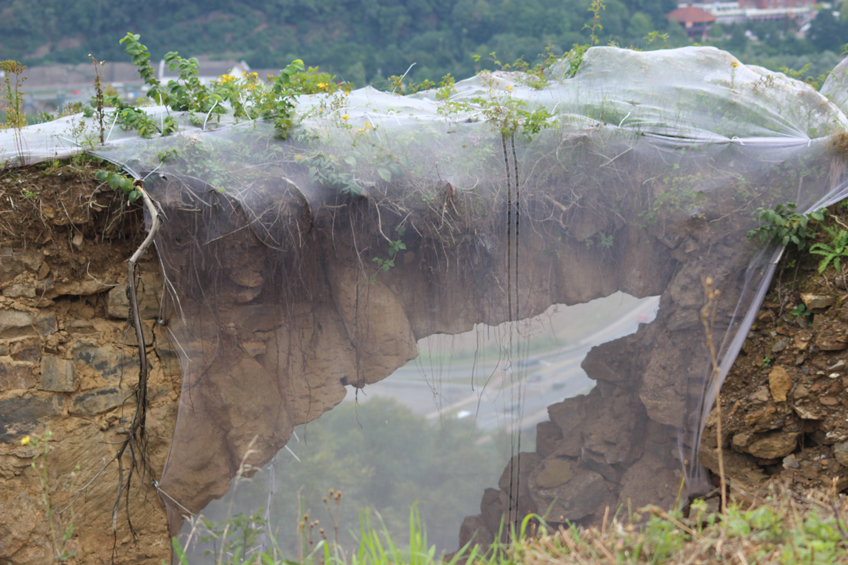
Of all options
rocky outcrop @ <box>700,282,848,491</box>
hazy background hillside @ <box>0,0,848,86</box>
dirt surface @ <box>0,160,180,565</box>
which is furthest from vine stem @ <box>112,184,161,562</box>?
hazy background hillside @ <box>0,0,848,86</box>

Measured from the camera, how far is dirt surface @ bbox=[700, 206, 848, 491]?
3.04 metres

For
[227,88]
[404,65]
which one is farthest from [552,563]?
[404,65]

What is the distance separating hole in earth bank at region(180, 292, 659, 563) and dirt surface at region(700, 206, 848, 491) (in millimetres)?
666

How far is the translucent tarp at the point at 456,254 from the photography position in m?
2.92

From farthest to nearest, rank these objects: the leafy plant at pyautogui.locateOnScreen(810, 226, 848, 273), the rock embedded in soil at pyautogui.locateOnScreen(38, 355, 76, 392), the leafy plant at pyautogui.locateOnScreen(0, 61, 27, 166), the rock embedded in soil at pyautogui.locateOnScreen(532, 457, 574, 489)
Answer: the rock embedded in soil at pyautogui.locateOnScreen(532, 457, 574, 489) → the leafy plant at pyautogui.locateOnScreen(810, 226, 848, 273) → the rock embedded in soil at pyautogui.locateOnScreen(38, 355, 76, 392) → the leafy plant at pyautogui.locateOnScreen(0, 61, 27, 166)

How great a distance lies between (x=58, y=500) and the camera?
2.90 meters

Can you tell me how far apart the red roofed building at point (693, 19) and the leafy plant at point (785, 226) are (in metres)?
24.4

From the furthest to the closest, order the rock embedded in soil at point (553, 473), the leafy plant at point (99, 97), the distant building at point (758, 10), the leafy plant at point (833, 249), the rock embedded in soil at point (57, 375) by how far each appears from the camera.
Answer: the distant building at point (758, 10), the rock embedded in soil at point (553, 473), the leafy plant at point (833, 249), the rock embedded in soil at point (57, 375), the leafy plant at point (99, 97)

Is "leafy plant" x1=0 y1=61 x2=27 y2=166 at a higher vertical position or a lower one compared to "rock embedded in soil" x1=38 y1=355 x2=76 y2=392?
higher

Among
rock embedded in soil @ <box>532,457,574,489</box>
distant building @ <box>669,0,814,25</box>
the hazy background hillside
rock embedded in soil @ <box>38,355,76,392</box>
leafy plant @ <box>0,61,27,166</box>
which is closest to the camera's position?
leafy plant @ <box>0,61,27,166</box>

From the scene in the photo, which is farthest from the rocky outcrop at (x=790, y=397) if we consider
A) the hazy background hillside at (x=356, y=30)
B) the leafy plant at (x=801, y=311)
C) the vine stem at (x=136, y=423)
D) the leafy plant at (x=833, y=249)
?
the hazy background hillside at (x=356, y=30)

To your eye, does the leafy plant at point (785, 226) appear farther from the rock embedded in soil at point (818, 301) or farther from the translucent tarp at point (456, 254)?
the rock embedded in soil at point (818, 301)

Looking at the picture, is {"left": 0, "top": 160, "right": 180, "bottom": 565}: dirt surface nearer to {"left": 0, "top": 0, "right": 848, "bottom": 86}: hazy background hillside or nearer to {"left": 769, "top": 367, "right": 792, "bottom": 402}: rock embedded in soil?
{"left": 769, "top": 367, "right": 792, "bottom": 402}: rock embedded in soil

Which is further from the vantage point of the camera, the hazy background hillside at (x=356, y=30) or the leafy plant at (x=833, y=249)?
the hazy background hillside at (x=356, y=30)
